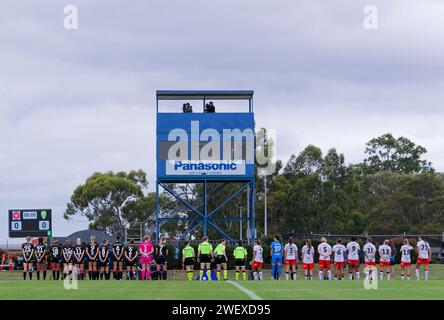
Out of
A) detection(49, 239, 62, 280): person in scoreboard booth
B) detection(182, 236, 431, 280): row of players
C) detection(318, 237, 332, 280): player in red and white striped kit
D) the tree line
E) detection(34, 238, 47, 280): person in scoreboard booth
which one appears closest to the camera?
detection(182, 236, 431, 280): row of players

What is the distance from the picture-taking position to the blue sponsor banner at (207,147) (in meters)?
55.1

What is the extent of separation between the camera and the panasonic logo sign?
2173 inches

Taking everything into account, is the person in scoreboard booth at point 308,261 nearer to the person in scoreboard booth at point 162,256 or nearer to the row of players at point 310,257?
the row of players at point 310,257

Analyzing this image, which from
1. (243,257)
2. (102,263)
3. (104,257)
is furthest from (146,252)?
(243,257)

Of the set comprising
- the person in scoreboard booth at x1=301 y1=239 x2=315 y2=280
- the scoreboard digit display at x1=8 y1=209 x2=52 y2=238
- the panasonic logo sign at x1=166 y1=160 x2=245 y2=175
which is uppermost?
the panasonic logo sign at x1=166 y1=160 x2=245 y2=175

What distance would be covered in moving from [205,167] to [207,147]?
3.95ft

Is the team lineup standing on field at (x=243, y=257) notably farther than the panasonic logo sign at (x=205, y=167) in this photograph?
No

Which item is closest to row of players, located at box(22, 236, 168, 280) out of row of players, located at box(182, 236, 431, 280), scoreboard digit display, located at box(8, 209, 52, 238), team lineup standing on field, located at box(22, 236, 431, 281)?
team lineup standing on field, located at box(22, 236, 431, 281)

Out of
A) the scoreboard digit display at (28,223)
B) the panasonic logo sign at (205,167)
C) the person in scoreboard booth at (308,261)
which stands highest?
the panasonic logo sign at (205,167)

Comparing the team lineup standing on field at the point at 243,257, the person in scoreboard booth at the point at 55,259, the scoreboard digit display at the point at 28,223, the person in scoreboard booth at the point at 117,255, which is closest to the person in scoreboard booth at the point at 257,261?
the team lineup standing on field at the point at 243,257

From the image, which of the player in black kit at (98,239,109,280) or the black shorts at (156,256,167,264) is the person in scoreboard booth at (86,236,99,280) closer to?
the player in black kit at (98,239,109,280)
